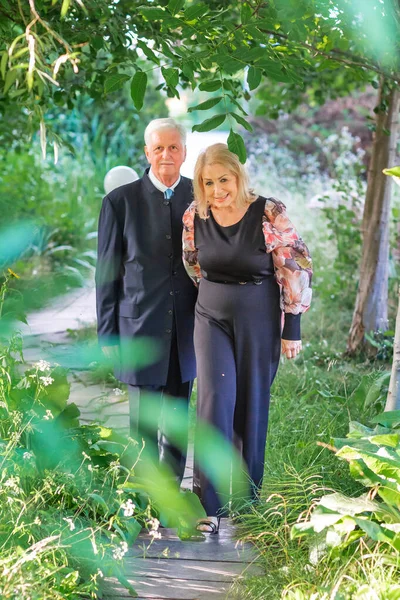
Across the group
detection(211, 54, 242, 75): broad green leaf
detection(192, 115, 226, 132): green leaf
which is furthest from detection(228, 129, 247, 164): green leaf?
detection(211, 54, 242, 75): broad green leaf

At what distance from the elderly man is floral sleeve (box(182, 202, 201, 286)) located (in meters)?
0.11

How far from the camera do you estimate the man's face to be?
3697 mm

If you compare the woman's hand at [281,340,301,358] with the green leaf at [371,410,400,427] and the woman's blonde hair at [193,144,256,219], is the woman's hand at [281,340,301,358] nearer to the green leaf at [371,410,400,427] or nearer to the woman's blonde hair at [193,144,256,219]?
the green leaf at [371,410,400,427]

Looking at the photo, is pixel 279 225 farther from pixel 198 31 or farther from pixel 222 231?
pixel 198 31

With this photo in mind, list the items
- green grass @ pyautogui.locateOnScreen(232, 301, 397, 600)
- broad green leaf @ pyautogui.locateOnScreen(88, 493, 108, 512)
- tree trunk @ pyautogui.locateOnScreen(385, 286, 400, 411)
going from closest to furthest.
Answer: green grass @ pyautogui.locateOnScreen(232, 301, 397, 600), broad green leaf @ pyautogui.locateOnScreen(88, 493, 108, 512), tree trunk @ pyautogui.locateOnScreen(385, 286, 400, 411)

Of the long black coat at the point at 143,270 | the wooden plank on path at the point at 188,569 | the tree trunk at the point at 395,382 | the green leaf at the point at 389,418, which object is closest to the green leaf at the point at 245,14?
the long black coat at the point at 143,270

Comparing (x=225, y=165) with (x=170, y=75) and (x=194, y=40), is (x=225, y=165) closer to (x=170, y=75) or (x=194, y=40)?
(x=194, y=40)

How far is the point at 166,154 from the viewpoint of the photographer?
3.74 metres

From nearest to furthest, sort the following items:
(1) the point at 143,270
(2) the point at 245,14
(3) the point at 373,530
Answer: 1. (3) the point at 373,530
2. (2) the point at 245,14
3. (1) the point at 143,270

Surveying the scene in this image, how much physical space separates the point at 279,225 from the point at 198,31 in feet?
2.87

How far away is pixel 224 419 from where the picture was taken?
360 centimetres

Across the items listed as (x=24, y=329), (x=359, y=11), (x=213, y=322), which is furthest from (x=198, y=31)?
(x=24, y=329)

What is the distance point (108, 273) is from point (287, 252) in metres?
0.80

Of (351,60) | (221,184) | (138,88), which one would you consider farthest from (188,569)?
(351,60)
